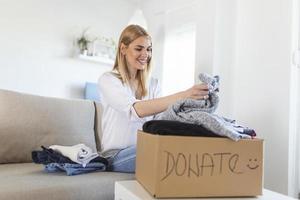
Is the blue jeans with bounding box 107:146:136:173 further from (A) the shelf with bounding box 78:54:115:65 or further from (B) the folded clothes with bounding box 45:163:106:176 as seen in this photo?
(A) the shelf with bounding box 78:54:115:65

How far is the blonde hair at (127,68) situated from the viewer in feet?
4.03

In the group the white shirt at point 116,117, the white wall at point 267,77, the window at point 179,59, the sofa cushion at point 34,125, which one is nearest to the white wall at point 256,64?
the white wall at point 267,77

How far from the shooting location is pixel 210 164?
68 cm

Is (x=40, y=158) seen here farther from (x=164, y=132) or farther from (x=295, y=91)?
(x=295, y=91)

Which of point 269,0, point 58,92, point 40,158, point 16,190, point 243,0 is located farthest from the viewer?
point 58,92

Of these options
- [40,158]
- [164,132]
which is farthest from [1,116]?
[164,132]

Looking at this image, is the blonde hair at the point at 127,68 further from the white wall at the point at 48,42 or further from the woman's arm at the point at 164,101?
the white wall at the point at 48,42

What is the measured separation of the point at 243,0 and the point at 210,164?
993 millimetres

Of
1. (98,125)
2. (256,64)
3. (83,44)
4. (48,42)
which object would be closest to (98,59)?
(83,44)

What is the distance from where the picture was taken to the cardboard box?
66 cm

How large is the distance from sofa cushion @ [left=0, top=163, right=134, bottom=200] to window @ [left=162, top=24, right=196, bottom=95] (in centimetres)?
151

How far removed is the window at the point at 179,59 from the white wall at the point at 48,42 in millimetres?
769

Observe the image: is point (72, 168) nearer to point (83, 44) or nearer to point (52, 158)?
point (52, 158)

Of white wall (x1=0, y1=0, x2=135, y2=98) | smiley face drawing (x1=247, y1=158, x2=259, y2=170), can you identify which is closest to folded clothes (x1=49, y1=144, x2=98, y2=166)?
smiley face drawing (x1=247, y1=158, x2=259, y2=170)
